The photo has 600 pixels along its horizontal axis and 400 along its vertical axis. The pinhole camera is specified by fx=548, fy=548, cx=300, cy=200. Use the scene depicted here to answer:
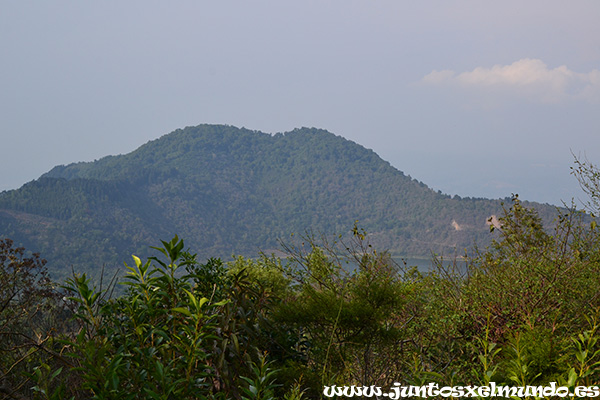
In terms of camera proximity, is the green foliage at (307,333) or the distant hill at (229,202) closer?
the green foliage at (307,333)

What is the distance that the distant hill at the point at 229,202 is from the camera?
221 ft

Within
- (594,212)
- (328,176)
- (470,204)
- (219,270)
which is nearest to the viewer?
(219,270)

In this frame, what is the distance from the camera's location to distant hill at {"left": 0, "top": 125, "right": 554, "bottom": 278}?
67312mm

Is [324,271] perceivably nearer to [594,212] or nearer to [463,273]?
[463,273]

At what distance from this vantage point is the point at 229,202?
310 feet

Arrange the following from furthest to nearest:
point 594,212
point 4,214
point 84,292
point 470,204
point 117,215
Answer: point 117,215 → point 470,204 → point 4,214 → point 594,212 → point 84,292

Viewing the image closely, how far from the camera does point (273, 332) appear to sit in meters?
3.17

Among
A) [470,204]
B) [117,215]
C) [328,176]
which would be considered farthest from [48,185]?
[470,204]

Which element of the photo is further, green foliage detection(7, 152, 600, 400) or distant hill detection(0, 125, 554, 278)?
distant hill detection(0, 125, 554, 278)

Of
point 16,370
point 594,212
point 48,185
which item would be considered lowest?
point 16,370

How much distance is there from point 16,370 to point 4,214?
68823 millimetres

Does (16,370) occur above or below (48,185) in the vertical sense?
below

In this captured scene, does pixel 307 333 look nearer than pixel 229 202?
Yes

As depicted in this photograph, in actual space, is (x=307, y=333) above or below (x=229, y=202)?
below
